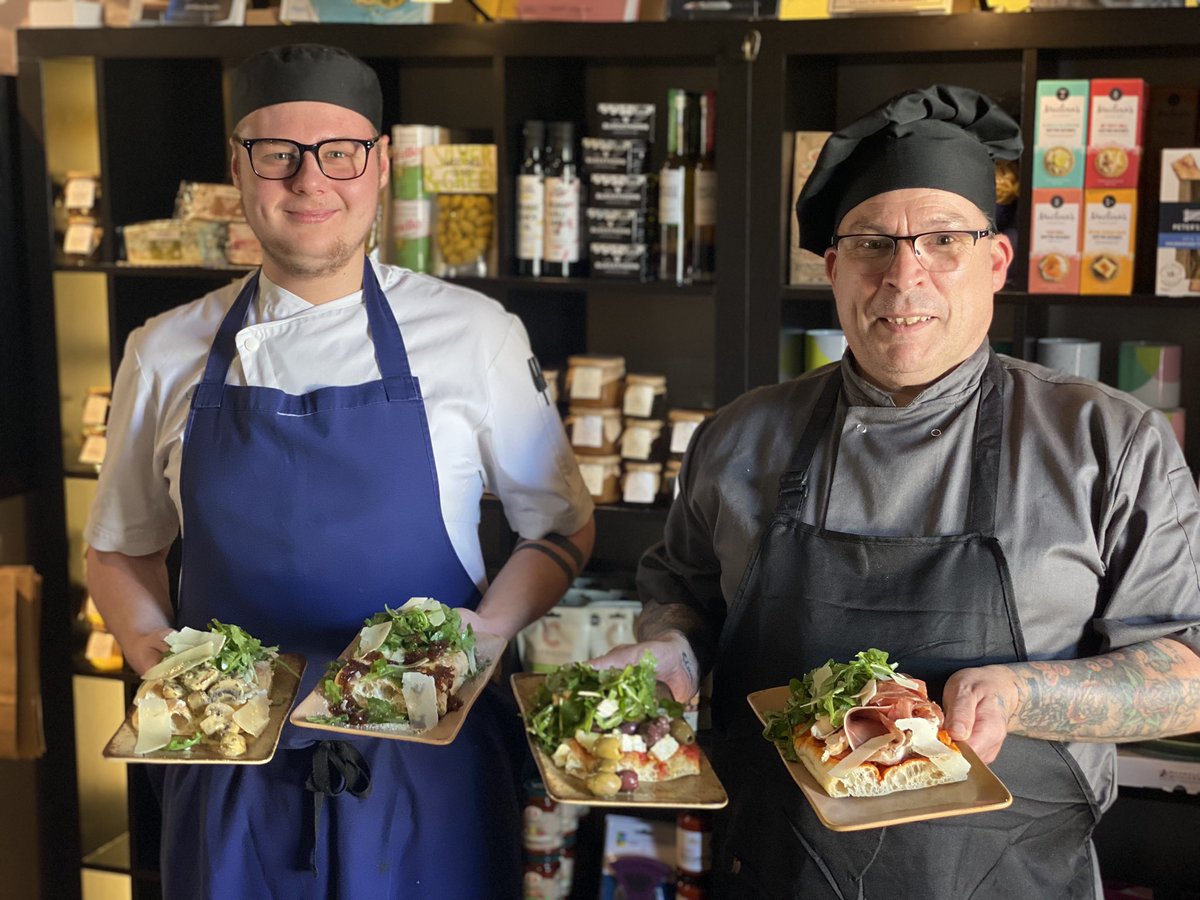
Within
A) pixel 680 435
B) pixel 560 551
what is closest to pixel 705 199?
pixel 680 435

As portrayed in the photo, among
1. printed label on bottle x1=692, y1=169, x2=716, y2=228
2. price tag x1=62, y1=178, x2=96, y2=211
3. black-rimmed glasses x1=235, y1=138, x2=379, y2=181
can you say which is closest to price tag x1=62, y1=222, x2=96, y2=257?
price tag x1=62, y1=178, x2=96, y2=211

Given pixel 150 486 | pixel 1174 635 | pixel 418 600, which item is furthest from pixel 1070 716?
pixel 150 486

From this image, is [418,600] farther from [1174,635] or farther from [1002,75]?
[1002,75]

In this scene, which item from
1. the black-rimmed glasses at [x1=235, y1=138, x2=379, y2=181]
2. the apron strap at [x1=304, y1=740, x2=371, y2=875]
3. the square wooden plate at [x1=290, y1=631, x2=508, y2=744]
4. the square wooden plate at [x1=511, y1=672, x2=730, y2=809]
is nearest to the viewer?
the square wooden plate at [x1=511, y1=672, x2=730, y2=809]

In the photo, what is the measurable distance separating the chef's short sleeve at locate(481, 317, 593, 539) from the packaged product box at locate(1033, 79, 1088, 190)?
104cm

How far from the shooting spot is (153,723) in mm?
1718

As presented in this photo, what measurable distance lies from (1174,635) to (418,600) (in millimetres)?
970

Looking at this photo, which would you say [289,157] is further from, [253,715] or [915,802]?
[915,802]

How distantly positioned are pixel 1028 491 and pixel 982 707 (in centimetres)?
30

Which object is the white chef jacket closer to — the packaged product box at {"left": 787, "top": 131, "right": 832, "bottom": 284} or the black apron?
the black apron

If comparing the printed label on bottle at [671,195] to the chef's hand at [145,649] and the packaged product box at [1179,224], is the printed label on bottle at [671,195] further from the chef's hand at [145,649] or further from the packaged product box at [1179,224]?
the chef's hand at [145,649]

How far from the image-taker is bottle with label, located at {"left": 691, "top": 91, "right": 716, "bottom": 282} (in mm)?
2701

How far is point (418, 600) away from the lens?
72.8 inches

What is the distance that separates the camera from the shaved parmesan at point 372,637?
178cm
